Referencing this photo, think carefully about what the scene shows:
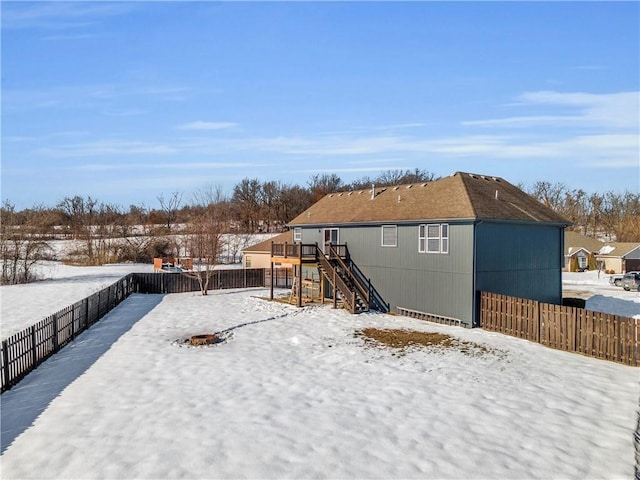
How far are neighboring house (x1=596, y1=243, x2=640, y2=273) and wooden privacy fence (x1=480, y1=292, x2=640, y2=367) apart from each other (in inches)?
1552

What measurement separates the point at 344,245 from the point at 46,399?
16.1 metres

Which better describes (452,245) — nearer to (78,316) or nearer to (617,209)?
(78,316)

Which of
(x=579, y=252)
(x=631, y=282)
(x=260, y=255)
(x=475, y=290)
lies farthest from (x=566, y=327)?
(x=579, y=252)

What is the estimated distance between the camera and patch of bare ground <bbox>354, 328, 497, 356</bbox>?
14.5 metres

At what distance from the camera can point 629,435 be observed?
26.9 feet

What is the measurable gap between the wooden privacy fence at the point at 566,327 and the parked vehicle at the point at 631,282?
77.2 ft

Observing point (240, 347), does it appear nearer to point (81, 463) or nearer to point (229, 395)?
point (229, 395)

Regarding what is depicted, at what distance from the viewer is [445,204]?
19828 mm

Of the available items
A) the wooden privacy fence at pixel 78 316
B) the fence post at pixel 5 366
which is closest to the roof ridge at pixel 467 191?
the wooden privacy fence at pixel 78 316

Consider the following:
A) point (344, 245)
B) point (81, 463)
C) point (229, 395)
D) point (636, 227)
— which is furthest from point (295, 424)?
point (636, 227)

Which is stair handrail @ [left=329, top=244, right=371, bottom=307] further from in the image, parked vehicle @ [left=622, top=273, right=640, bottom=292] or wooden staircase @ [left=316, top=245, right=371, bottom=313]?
parked vehicle @ [left=622, top=273, right=640, bottom=292]

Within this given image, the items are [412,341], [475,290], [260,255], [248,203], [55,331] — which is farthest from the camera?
[248,203]

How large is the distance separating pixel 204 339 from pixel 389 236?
10155 mm

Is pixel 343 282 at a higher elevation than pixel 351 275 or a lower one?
lower
